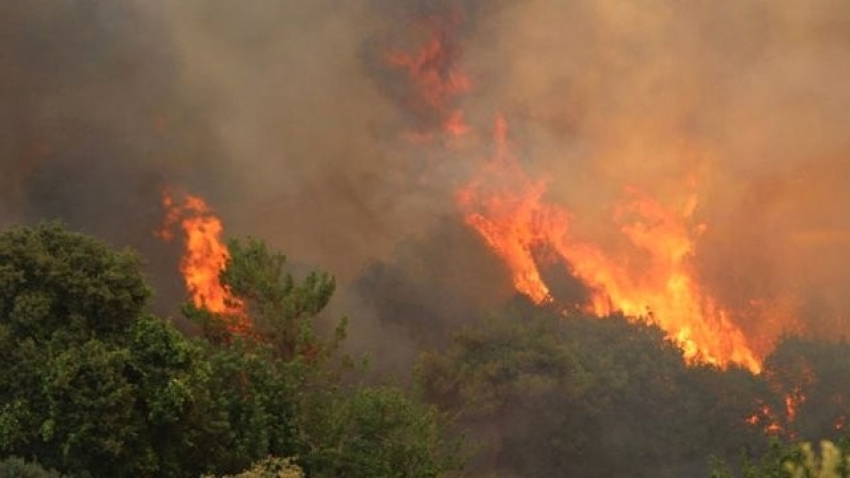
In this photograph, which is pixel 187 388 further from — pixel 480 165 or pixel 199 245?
pixel 480 165

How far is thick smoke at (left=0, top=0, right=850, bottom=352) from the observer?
6347 centimetres

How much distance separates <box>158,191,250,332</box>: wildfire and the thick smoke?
3.21 ft

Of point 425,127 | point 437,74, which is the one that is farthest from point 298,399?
point 437,74

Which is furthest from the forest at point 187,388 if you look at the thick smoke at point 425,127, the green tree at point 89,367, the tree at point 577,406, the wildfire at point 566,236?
the wildfire at point 566,236

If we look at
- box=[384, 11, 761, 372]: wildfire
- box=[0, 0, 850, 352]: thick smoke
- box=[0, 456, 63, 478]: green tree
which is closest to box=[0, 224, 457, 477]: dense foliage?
box=[0, 456, 63, 478]: green tree

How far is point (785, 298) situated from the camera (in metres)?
69.9

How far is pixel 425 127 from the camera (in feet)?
244

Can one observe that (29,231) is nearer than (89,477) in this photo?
No

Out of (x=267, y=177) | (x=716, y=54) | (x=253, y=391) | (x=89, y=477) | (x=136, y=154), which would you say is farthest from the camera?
(x=716, y=54)

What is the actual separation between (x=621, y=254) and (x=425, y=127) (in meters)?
16.3

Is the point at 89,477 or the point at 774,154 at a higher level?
the point at 774,154

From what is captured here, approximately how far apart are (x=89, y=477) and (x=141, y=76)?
44.9 metres

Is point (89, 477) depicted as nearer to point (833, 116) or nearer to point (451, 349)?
point (451, 349)

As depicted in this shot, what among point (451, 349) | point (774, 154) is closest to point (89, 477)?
point (451, 349)
